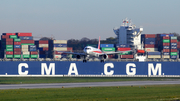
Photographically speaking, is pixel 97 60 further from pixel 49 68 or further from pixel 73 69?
pixel 49 68

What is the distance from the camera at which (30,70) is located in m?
105

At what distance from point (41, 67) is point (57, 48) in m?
73.1

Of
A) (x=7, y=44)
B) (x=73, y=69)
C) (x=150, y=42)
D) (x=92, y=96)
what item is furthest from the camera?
(x=150, y=42)

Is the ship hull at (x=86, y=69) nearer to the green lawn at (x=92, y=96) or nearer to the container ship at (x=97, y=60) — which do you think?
the container ship at (x=97, y=60)

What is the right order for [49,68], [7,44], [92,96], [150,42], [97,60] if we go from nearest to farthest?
1. [92,96]
2. [49,68]
3. [97,60]
4. [7,44]
5. [150,42]

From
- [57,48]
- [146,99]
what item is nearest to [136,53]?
[57,48]

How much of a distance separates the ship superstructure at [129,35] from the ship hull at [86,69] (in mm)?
81568

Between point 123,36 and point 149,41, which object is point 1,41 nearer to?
point 123,36

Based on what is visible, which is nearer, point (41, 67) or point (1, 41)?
point (41, 67)

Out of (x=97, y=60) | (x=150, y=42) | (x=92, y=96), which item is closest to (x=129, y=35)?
(x=150, y=42)

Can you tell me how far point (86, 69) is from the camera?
357ft

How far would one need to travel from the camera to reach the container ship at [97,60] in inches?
4173

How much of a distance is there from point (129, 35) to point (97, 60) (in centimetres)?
5992

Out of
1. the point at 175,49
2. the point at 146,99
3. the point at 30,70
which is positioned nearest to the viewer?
the point at 146,99
